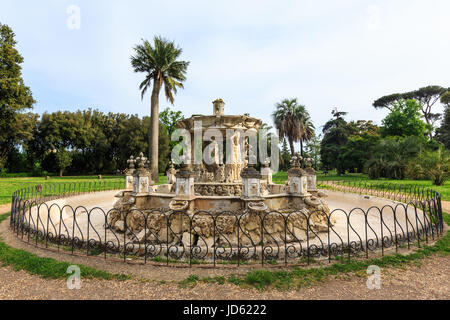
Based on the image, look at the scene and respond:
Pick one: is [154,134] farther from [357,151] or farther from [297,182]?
[357,151]

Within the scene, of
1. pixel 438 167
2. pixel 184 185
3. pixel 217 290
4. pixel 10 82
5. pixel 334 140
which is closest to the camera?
pixel 217 290

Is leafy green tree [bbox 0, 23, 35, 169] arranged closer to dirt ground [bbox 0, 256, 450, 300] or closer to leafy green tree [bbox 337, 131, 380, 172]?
dirt ground [bbox 0, 256, 450, 300]

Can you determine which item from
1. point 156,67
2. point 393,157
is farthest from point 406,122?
point 156,67

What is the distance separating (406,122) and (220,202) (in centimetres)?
4003

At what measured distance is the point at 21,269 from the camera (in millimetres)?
3883

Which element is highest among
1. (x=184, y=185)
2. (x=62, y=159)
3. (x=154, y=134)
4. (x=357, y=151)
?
(x=154, y=134)

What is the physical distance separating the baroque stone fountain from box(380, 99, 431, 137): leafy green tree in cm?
3521

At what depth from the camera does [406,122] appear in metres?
33.0

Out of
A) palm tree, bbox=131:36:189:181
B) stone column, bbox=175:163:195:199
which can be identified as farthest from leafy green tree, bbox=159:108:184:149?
stone column, bbox=175:163:195:199

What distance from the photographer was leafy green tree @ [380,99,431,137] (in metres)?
32.3

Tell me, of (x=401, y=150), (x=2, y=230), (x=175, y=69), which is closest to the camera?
(x=2, y=230)
